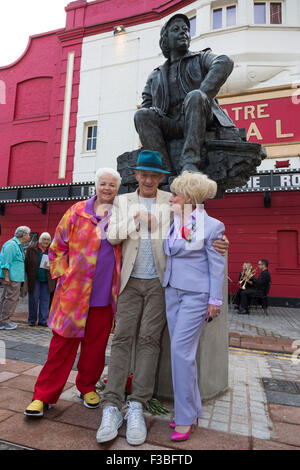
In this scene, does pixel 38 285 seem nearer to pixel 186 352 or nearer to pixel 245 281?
pixel 186 352

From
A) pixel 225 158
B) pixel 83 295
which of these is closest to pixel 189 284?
pixel 83 295

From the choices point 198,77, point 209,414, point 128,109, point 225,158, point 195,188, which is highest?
point 128,109

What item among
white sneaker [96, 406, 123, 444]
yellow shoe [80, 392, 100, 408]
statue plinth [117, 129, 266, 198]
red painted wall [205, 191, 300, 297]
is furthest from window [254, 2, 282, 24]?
white sneaker [96, 406, 123, 444]

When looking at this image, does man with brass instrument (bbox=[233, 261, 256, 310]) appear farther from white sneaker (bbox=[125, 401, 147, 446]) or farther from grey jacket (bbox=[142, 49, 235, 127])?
white sneaker (bbox=[125, 401, 147, 446])

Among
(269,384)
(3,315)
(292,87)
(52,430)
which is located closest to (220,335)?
(269,384)

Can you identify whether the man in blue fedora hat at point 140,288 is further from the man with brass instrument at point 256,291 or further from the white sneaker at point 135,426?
the man with brass instrument at point 256,291

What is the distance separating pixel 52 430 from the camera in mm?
1845

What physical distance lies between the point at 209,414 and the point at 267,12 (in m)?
12.6

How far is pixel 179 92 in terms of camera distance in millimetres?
Result: 3186

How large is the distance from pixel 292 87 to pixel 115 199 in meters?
10.1

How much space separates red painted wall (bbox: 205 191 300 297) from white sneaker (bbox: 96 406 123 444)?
8.66 meters

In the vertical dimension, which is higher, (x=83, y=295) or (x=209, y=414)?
(x=83, y=295)

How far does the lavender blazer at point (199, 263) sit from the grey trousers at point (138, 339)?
0.17m

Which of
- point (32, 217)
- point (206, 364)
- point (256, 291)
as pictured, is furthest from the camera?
point (32, 217)
